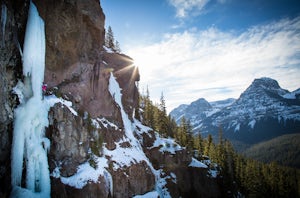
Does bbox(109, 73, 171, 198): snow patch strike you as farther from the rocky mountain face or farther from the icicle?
the icicle

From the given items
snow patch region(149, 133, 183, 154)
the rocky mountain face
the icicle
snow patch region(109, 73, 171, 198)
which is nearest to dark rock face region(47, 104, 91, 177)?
the rocky mountain face

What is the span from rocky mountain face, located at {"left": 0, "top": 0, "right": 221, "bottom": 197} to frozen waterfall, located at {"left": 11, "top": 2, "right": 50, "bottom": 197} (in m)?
0.54

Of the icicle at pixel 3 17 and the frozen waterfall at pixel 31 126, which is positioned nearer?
the icicle at pixel 3 17

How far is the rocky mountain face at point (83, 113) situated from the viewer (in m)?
17.4

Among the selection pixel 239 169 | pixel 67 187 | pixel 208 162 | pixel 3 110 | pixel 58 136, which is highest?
pixel 3 110

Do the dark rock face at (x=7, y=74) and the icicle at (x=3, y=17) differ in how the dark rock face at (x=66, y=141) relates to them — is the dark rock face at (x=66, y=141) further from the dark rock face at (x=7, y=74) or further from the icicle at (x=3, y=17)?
the icicle at (x=3, y=17)

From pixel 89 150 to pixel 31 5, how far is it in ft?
53.5

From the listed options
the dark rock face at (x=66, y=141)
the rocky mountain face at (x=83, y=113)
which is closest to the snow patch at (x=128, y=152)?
the rocky mountain face at (x=83, y=113)

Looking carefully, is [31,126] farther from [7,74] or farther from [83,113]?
[83,113]

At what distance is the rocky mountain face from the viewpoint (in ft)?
57.2

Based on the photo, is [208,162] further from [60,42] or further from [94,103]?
[60,42]

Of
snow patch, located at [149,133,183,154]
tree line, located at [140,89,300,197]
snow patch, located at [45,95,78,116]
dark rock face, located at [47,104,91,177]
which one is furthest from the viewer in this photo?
tree line, located at [140,89,300,197]

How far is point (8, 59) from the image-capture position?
16.9 m

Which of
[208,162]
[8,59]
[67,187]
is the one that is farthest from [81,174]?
[208,162]
